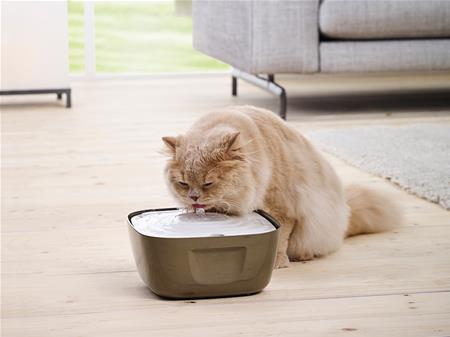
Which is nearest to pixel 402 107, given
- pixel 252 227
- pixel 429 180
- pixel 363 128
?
pixel 363 128

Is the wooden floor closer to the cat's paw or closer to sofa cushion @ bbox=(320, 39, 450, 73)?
the cat's paw

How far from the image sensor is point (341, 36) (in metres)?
3.61

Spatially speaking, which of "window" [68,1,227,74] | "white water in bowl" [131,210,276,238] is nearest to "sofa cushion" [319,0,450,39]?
"window" [68,1,227,74]

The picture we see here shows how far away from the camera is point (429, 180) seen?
8.28 ft

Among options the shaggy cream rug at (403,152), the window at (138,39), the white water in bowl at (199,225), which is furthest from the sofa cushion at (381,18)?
the white water in bowl at (199,225)

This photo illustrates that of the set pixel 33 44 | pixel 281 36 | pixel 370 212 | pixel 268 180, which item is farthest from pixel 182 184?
pixel 33 44

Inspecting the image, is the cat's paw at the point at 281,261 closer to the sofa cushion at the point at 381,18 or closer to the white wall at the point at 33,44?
the sofa cushion at the point at 381,18

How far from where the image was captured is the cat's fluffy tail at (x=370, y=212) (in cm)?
203

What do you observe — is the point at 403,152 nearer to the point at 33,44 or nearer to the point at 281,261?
the point at 281,261

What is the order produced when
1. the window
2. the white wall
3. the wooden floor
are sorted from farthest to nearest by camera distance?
the window, the white wall, the wooden floor

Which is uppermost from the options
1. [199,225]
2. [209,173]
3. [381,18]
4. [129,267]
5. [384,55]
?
[381,18]

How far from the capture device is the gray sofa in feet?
11.7

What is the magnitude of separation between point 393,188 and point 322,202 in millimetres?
770

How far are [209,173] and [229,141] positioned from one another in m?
0.07
